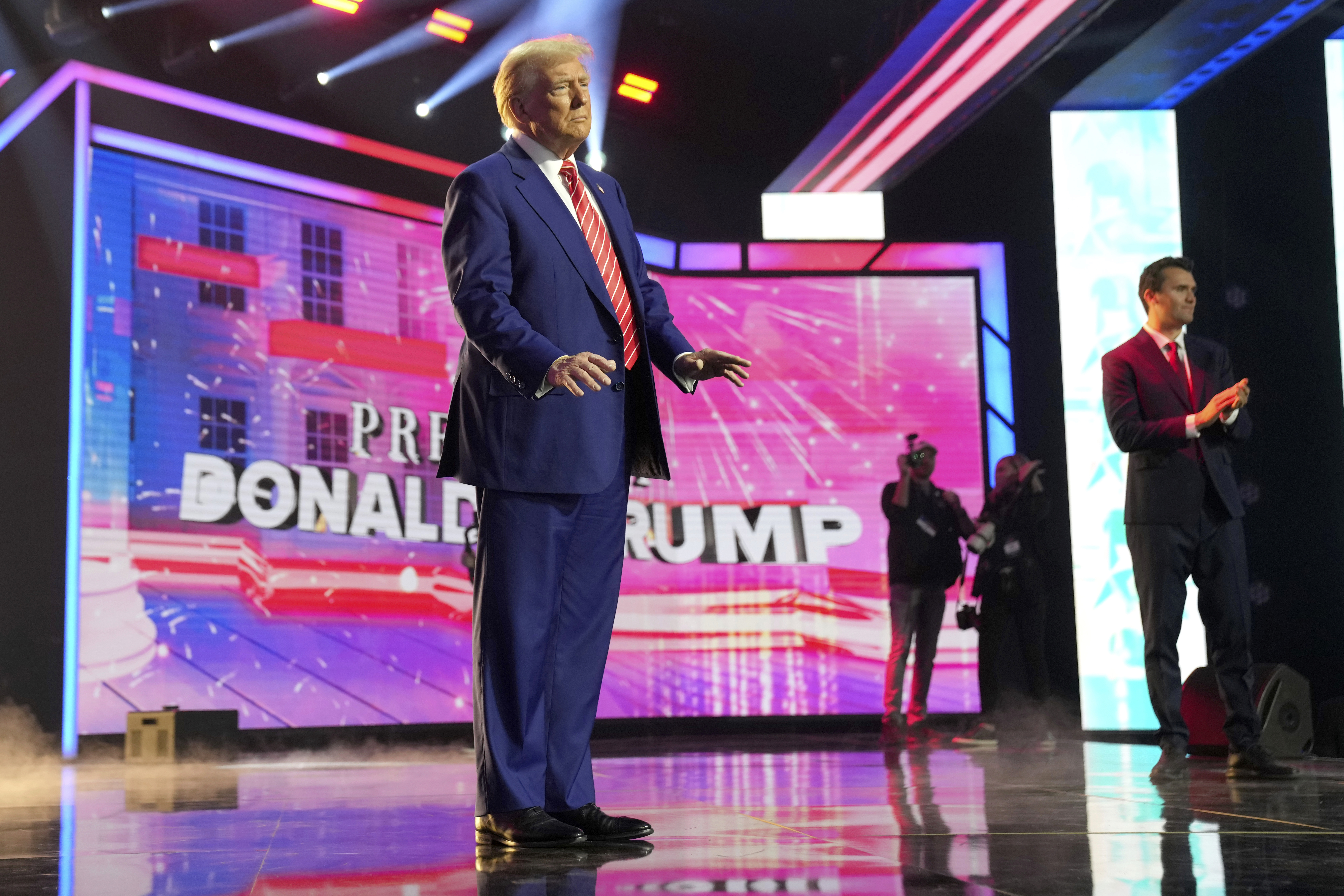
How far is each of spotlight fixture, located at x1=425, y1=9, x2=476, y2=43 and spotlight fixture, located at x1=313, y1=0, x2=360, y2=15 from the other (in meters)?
0.36

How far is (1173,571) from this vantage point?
10.9 ft

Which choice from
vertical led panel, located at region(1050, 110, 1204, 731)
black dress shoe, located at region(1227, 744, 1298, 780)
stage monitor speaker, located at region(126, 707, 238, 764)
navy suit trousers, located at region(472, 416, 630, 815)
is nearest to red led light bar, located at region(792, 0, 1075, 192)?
vertical led panel, located at region(1050, 110, 1204, 731)

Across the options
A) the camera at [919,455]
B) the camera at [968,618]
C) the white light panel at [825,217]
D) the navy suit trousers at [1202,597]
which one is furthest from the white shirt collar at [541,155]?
the white light panel at [825,217]

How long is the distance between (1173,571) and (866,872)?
2079 mm

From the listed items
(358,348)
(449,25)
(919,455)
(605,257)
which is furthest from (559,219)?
(449,25)

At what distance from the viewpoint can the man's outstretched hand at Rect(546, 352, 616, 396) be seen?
185cm

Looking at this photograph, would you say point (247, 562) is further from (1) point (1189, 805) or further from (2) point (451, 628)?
(1) point (1189, 805)

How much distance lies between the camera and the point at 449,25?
19.8 ft

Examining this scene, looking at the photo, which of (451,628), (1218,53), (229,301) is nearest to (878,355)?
(1218,53)

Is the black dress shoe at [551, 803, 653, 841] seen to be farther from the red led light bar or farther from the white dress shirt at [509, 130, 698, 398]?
the red led light bar

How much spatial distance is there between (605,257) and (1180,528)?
1960 mm

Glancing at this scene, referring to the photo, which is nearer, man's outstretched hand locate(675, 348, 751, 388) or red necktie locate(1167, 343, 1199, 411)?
man's outstretched hand locate(675, 348, 751, 388)

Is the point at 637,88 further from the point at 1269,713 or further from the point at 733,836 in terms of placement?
the point at 733,836

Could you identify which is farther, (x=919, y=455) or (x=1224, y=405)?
(x=919, y=455)
